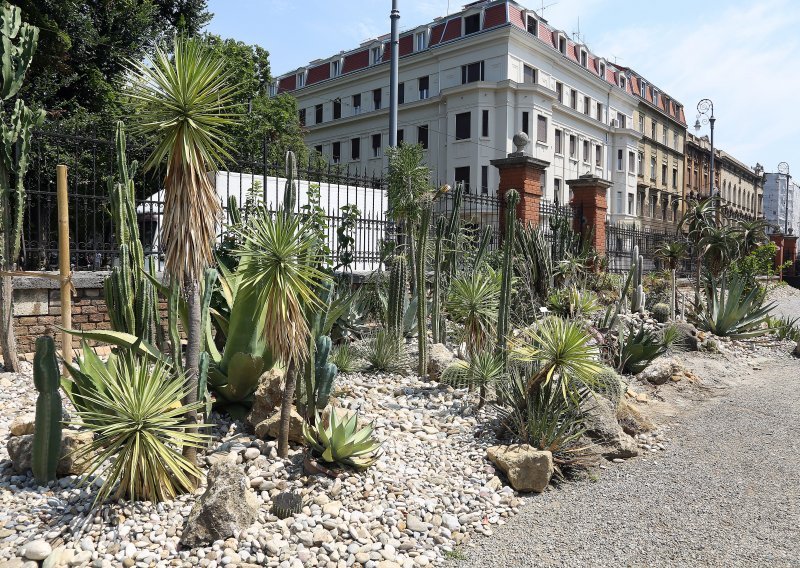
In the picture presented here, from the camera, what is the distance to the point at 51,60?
13.0 meters

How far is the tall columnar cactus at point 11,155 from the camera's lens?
5.42m

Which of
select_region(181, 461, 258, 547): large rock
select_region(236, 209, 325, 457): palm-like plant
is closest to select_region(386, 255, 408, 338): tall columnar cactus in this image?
select_region(236, 209, 325, 457): palm-like plant

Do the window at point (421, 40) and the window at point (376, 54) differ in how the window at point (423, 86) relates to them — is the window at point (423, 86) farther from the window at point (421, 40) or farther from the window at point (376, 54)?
the window at point (376, 54)

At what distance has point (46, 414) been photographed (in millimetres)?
3604

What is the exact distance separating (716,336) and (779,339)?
4.36 ft

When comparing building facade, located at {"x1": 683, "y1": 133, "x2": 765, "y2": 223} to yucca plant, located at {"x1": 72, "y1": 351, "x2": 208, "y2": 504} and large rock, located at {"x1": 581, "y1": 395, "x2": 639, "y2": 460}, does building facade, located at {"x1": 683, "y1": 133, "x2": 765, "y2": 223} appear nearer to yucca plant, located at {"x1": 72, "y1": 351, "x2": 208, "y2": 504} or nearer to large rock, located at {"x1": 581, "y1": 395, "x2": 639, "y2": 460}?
large rock, located at {"x1": 581, "y1": 395, "x2": 639, "y2": 460}

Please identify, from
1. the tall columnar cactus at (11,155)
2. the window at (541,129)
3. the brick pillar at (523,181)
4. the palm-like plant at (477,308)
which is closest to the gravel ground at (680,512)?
the palm-like plant at (477,308)

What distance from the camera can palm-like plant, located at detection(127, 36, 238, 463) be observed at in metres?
3.59

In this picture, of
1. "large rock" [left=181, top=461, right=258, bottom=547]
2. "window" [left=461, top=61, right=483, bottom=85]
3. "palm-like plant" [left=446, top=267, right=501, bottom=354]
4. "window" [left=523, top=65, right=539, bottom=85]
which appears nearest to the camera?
"large rock" [left=181, top=461, right=258, bottom=547]

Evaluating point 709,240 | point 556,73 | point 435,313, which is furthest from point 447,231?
point 556,73

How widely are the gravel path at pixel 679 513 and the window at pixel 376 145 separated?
31.2 meters

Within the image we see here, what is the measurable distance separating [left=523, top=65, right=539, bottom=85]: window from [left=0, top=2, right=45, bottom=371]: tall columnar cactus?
2823 centimetres

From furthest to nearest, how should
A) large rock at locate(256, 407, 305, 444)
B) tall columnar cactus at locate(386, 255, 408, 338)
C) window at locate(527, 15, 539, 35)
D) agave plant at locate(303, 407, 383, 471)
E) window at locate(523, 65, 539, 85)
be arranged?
window at locate(527, 15, 539, 35) → window at locate(523, 65, 539, 85) → tall columnar cactus at locate(386, 255, 408, 338) → large rock at locate(256, 407, 305, 444) → agave plant at locate(303, 407, 383, 471)

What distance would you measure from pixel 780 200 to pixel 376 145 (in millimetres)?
47449
